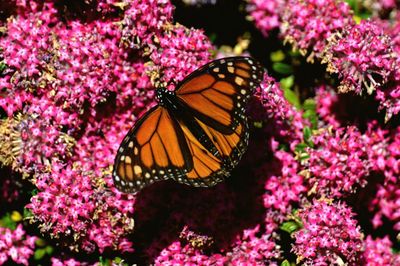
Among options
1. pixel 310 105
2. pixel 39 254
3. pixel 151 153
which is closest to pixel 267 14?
pixel 310 105

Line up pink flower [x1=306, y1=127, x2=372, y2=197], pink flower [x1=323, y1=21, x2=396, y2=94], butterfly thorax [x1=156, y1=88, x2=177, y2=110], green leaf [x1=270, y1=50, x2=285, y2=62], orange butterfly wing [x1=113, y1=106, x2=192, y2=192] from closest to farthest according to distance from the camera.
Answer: orange butterfly wing [x1=113, y1=106, x2=192, y2=192] → butterfly thorax [x1=156, y1=88, x2=177, y2=110] → pink flower [x1=323, y1=21, x2=396, y2=94] → pink flower [x1=306, y1=127, x2=372, y2=197] → green leaf [x1=270, y1=50, x2=285, y2=62]

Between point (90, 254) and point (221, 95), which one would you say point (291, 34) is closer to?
point (221, 95)

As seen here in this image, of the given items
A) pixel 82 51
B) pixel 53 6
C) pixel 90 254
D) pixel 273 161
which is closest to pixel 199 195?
pixel 273 161

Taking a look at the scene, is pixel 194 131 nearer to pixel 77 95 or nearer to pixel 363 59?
pixel 77 95

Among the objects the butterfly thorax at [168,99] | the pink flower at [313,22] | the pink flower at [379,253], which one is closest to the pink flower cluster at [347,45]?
the pink flower at [313,22]

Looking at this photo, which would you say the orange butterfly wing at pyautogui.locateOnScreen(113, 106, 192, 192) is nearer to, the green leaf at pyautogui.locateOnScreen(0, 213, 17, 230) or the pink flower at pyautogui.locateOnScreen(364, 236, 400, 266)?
the green leaf at pyautogui.locateOnScreen(0, 213, 17, 230)

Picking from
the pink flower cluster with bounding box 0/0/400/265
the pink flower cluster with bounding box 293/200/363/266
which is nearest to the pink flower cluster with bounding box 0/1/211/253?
the pink flower cluster with bounding box 0/0/400/265
